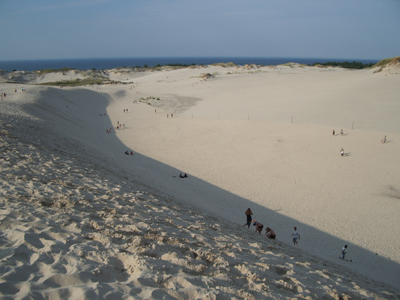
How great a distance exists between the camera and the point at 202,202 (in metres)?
10.8

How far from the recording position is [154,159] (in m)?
17.0

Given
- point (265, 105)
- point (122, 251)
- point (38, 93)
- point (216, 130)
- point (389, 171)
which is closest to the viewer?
point (122, 251)

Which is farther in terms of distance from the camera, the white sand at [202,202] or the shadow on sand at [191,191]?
the shadow on sand at [191,191]

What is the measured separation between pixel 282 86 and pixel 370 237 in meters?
38.7

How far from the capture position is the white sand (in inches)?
144

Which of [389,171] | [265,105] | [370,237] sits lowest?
[370,237]

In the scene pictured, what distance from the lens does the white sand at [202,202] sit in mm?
3664

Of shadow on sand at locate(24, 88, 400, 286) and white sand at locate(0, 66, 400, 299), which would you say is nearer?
white sand at locate(0, 66, 400, 299)

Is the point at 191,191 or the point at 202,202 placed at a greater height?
the point at 202,202

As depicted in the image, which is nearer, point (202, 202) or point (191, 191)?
point (202, 202)

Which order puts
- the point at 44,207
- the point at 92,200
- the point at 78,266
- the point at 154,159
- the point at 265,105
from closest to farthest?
the point at 78,266, the point at 44,207, the point at 92,200, the point at 154,159, the point at 265,105

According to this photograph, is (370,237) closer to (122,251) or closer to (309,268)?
(309,268)

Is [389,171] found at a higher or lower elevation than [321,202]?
higher

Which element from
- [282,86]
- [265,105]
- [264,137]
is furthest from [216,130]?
[282,86]
